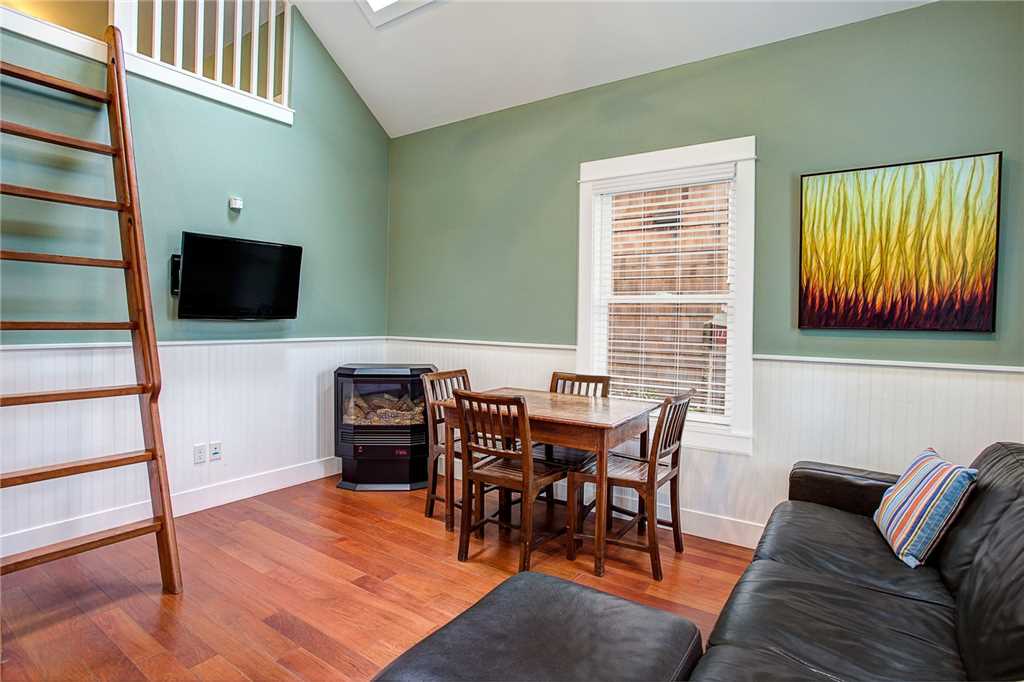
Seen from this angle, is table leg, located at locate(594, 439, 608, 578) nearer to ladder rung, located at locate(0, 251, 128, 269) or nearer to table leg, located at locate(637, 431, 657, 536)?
table leg, located at locate(637, 431, 657, 536)

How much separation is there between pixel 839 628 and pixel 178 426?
3.66 m

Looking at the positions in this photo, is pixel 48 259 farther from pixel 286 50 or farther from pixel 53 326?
pixel 286 50

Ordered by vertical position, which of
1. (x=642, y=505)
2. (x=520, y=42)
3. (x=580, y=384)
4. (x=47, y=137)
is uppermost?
(x=520, y=42)

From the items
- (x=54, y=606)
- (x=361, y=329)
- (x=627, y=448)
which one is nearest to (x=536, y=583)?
(x=627, y=448)

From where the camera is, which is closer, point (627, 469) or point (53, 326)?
point (53, 326)

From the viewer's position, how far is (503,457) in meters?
2.96

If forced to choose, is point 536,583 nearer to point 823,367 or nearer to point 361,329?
point 823,367

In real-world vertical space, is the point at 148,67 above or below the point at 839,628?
above

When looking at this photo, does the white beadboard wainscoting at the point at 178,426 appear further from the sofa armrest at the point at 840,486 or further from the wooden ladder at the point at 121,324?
the sofa armrest at the point at 840,486

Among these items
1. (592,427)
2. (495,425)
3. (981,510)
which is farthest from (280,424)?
(981,510)

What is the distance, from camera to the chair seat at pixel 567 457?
10.3 ft

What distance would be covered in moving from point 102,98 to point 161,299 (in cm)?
120

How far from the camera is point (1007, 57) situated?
2557 millimetres

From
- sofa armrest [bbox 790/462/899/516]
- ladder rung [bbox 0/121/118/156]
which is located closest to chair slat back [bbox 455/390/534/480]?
sofa armrest [bbox 790/462/899/516]
